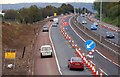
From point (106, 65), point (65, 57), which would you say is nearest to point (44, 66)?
point (106, 65)

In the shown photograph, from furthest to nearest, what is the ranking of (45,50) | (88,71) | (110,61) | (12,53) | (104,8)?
(104,8), (45,50), (110,61), (88,71), (12,53)

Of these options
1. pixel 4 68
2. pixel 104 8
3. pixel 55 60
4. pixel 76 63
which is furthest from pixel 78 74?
pixel 104 8

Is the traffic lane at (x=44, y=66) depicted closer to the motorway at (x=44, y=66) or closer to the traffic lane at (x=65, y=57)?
the motorway at (x=44, y=66)

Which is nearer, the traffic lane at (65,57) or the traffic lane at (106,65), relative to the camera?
the traffic lane at (65,57)

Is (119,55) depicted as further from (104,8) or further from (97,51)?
(104,8)

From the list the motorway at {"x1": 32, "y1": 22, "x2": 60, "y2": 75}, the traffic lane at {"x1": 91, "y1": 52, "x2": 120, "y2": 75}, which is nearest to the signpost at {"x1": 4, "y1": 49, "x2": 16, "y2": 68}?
the motorway at {"x1": 32, "y1": 22, "x2": 60, "y2": 75}

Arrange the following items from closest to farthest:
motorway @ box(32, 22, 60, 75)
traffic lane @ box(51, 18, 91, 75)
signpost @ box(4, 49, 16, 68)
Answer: signpost @ box(4, 49, 16, 68) < traffic lane @ box(51, 18, 91, 75) < motorway @ box(32, 22, 60, 75)

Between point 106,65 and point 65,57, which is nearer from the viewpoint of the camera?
point 106,65

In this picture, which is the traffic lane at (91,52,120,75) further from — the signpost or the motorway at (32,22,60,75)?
the signpost

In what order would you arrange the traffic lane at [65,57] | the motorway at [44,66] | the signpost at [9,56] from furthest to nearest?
the motorway at [44,66]
the traffic lane at [65,57]
the signpost at [9,56]

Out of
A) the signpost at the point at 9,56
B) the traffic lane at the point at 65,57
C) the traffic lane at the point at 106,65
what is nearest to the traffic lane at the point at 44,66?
the traffic lane at the point at 65,57

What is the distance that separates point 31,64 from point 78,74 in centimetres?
721

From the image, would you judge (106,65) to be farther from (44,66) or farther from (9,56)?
(9,56)

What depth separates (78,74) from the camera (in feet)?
108
